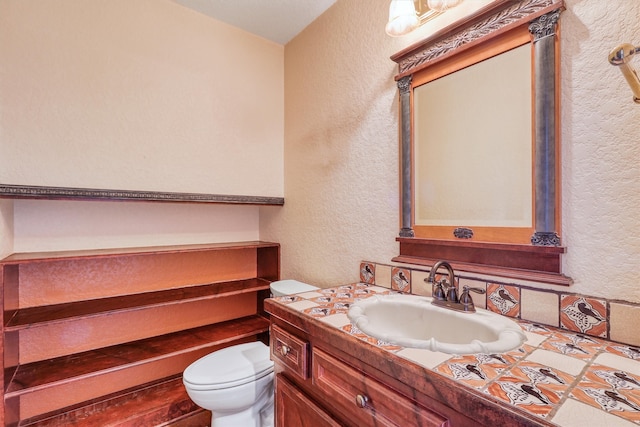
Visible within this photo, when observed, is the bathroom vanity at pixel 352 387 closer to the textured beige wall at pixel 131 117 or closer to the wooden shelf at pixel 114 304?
the wooden shelf at pixel 114 304

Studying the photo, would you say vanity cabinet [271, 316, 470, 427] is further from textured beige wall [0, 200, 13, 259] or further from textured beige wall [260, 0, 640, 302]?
textured beige wall [0, 200, 13, 259]

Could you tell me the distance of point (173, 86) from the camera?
1823 mm

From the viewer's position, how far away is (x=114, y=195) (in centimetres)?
157

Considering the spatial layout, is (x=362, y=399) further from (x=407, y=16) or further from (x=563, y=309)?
(x=407, y=16)

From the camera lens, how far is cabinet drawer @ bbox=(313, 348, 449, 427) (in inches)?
25.4

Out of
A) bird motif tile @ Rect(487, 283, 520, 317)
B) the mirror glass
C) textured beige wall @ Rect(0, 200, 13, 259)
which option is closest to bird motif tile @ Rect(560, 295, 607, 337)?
bird motif tile @ Rect(487, 283, 520, 317)

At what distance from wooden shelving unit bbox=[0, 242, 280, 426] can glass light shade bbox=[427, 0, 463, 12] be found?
1.65 m

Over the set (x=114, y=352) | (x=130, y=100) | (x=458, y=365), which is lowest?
(x=114, y=352)

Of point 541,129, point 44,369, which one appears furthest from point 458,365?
point 44,369

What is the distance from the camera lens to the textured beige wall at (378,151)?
81cm

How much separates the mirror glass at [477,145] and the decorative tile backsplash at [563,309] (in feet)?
0.72

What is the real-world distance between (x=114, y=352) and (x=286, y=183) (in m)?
1.48

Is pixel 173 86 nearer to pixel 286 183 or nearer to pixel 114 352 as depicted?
pixel 286 183

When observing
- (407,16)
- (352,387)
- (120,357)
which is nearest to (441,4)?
(407,16)
